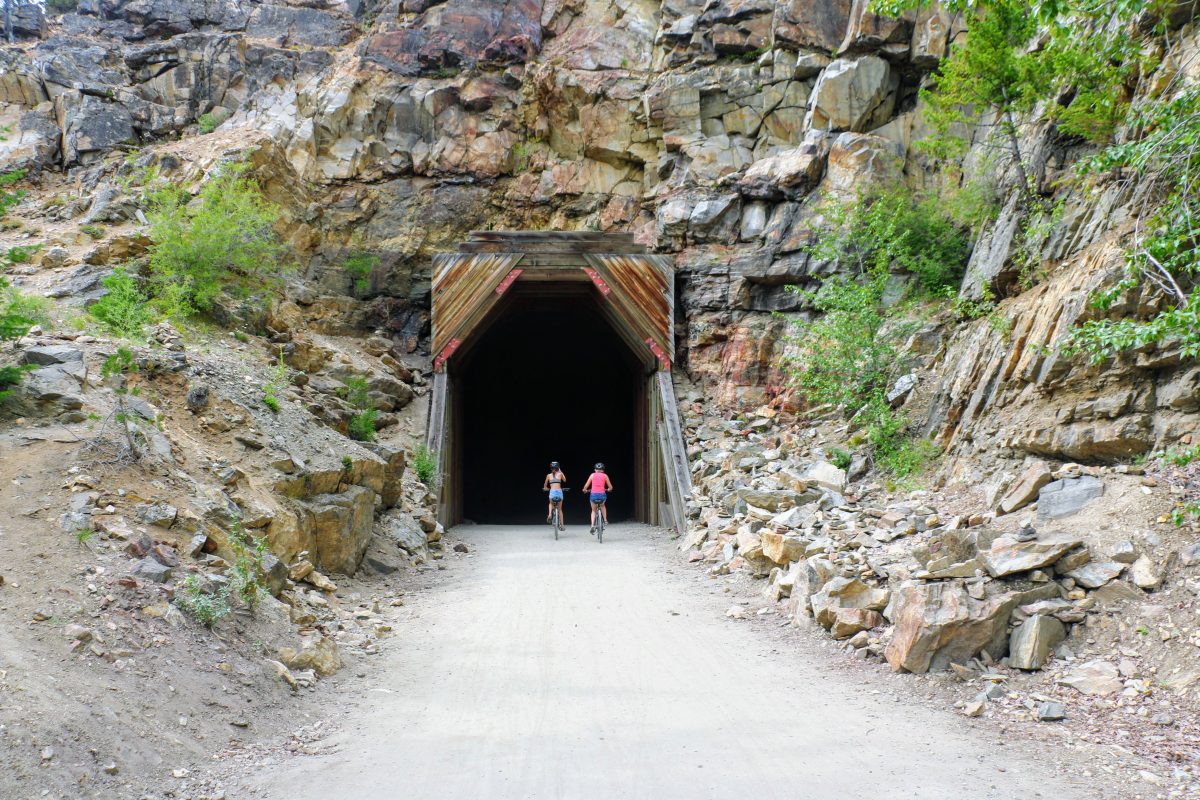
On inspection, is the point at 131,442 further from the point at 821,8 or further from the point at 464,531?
the point at 821,8

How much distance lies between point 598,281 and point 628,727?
11.4 metres

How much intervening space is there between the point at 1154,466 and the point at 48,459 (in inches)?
350

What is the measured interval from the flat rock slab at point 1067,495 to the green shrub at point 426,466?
9.02 metres

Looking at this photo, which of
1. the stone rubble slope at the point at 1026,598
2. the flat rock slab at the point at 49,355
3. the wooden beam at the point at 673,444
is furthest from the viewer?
the wooden beam at the point at 673,444

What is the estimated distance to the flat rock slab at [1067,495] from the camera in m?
6.14

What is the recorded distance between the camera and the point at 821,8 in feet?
51.9

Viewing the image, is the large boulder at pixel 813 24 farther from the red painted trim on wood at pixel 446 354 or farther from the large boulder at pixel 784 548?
the large boulder at pixel 784 548

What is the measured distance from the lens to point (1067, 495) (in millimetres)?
6305

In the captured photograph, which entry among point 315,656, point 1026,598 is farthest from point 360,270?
point 1026,598

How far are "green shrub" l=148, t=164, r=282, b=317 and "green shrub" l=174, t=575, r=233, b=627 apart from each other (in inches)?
244

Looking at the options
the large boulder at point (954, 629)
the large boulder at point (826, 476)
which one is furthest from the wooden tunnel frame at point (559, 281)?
the large boulder at point (954, 629)

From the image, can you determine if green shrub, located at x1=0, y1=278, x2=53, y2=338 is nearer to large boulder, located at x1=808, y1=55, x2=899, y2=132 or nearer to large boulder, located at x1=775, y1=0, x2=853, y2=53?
large boulder, located at x1=808, y1=55, x2=899, y2=132

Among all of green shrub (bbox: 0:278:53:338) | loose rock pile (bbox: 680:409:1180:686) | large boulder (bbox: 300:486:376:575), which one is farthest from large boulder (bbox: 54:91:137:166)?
loose rock pile (bbox: 680:409:1180:686)

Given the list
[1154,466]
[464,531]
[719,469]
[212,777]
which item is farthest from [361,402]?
[1154,466]
